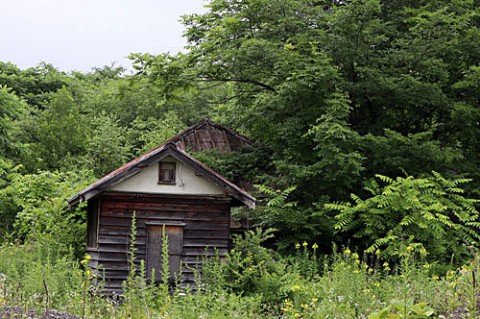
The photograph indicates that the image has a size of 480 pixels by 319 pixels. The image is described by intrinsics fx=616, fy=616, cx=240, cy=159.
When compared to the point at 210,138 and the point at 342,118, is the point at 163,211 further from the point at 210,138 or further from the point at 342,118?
the point at 210,138

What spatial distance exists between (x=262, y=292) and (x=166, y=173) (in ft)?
12.1

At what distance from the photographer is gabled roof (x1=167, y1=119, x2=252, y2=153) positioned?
20.6m

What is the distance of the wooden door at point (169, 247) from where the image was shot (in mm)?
13633

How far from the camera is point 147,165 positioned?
13.6m

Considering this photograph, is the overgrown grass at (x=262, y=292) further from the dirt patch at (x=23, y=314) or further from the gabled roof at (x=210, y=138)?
the gabled roof at (x=210, y=138)

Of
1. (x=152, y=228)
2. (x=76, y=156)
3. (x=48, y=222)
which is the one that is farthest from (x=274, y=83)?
(x=76, y=156)

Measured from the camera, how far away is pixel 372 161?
1622 centimetres

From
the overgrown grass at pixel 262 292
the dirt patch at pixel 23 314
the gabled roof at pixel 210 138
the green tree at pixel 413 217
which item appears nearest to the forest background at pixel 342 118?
the green tree at pixel 413 217

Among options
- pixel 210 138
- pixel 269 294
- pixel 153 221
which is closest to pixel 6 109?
pixel 210 138

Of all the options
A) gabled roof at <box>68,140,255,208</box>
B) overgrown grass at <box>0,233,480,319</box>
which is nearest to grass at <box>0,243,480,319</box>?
overgrown grass at <box>0,233,480,319</box>

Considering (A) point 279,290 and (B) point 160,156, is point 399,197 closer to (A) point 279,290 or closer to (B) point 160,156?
(A) point 279,290

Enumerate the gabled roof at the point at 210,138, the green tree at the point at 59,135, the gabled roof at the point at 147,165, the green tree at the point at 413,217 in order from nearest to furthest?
the gabled roof at the point at 147,165, the green tree at the point at 413,217, the gabled roof at the point at 210,138, the green tree at the point at 59,135

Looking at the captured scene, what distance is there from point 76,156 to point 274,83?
16036mm

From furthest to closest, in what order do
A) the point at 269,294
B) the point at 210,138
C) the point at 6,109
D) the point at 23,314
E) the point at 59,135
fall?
the point at 59,135
the point at 210,138
the point at 6,109
the point at 269,294
the point at 23,314
